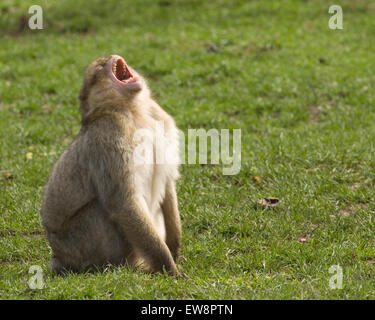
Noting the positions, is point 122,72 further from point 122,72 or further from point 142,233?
point 142,233

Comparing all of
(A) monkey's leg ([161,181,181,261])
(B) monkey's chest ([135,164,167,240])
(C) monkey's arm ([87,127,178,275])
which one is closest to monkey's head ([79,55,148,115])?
(C) monkey's arm ([87,127,178,275])

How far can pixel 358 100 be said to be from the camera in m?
8.83

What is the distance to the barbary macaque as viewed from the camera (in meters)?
4.71

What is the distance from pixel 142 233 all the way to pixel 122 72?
1.36 m

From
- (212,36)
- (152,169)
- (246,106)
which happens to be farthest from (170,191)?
(212,36)

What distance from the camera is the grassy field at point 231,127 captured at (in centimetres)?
498

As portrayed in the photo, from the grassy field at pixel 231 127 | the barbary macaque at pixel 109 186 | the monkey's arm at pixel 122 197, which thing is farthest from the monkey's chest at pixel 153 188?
the grassy field at pixel 231 127

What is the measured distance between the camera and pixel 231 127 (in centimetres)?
838

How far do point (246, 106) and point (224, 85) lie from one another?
83cm

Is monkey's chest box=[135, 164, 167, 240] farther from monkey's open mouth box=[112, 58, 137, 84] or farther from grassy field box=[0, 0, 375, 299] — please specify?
monkey's open mouth box=[112, 58, 137, 84]

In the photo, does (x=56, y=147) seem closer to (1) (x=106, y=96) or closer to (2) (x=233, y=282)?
(1) (x=106, y=96)
